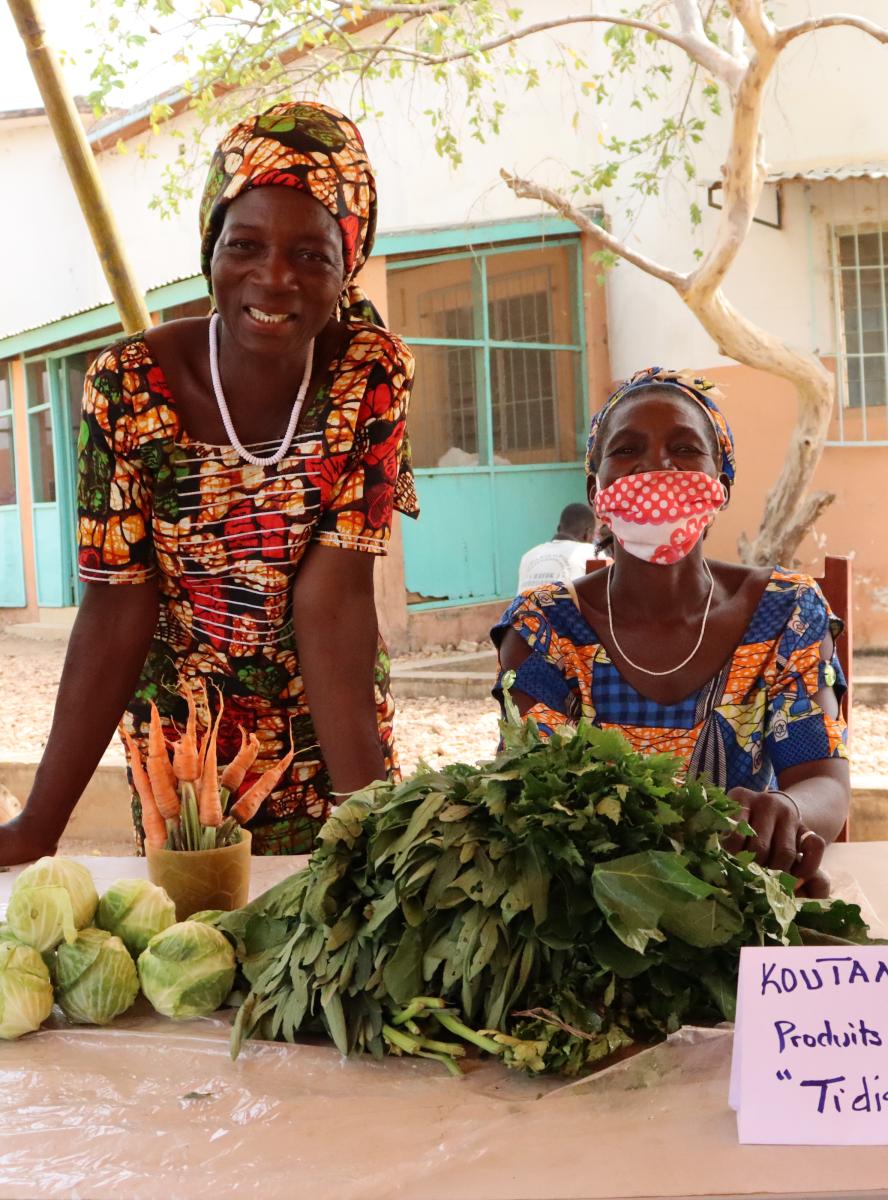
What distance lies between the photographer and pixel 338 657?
79.3 inches

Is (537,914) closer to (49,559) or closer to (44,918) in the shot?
(44,918)

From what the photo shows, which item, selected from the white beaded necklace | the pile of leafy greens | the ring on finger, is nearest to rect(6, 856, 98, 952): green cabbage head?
the pile of leafy greens

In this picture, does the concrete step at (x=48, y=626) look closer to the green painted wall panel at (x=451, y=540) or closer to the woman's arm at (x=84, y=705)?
the green painted wall panel at (x=451, y=540)

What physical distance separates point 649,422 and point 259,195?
31.6 inches

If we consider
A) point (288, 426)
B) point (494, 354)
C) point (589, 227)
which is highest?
point (589, 227)

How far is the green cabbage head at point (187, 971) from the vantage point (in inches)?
Result: 54.0

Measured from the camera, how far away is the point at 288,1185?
1.01 metres

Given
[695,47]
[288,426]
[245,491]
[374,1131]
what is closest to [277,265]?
[288,426]

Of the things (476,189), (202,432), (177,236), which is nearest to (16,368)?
(177,236)

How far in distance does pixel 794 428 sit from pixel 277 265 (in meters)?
6.83

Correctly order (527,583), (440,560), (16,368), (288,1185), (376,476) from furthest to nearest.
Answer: (16,368) → (440,560) → (527,583) → (376,476) → (288,1185)

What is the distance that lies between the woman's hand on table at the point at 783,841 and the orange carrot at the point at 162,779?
74cm

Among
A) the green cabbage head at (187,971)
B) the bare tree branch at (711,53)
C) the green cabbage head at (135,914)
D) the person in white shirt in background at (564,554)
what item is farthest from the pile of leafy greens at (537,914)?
the bare tree branch at (711,53)

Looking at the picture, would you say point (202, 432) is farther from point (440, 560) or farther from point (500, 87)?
point (500, 87)
